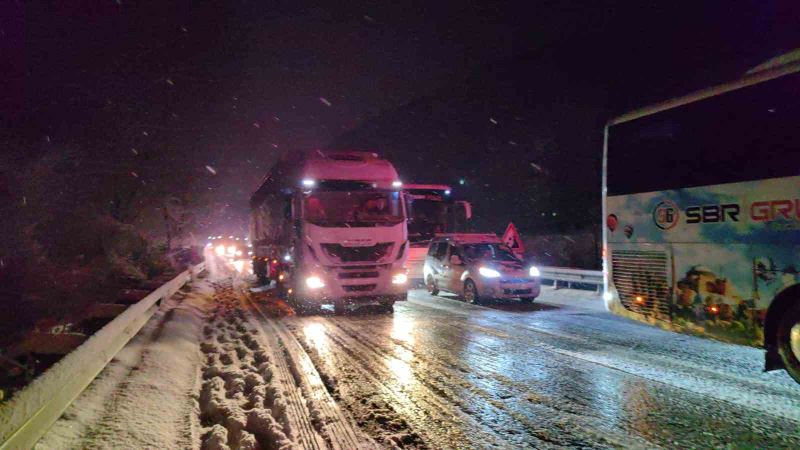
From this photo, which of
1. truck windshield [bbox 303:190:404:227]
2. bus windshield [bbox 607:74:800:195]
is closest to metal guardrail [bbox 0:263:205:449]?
truck windshield [bbox 303:190:404:227]


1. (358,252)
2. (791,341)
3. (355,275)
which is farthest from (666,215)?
(355,275)

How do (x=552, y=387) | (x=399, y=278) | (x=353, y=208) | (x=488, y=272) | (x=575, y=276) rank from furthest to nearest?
(x=575, y=276), (x=488, y=272), (x=399, y=278), (x=353, y=208), (x=552, y=387)

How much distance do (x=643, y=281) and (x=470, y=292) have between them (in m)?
7.40

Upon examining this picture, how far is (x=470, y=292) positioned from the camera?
1520 cm

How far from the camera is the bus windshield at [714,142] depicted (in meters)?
6.27

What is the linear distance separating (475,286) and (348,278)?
12.7ft

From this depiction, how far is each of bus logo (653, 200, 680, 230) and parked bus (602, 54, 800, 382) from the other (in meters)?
0.01

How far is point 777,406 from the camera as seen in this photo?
5.32 meters

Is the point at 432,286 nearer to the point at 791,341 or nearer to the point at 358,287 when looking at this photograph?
the point at 358,287

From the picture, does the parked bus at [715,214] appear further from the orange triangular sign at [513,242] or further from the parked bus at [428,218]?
the parked bus at [428,218]

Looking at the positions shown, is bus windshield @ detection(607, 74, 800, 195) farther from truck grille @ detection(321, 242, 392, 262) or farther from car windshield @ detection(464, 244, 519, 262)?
car windshield @ detection(464, 244, 519, 262)

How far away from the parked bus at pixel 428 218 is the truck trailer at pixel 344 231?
7.57 m

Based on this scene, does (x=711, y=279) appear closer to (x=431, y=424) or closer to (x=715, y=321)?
(x=715, y=321)

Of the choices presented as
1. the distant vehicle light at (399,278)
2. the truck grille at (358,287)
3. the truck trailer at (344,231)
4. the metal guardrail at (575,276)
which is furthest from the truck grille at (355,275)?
the metal guardrail at (575,276)
